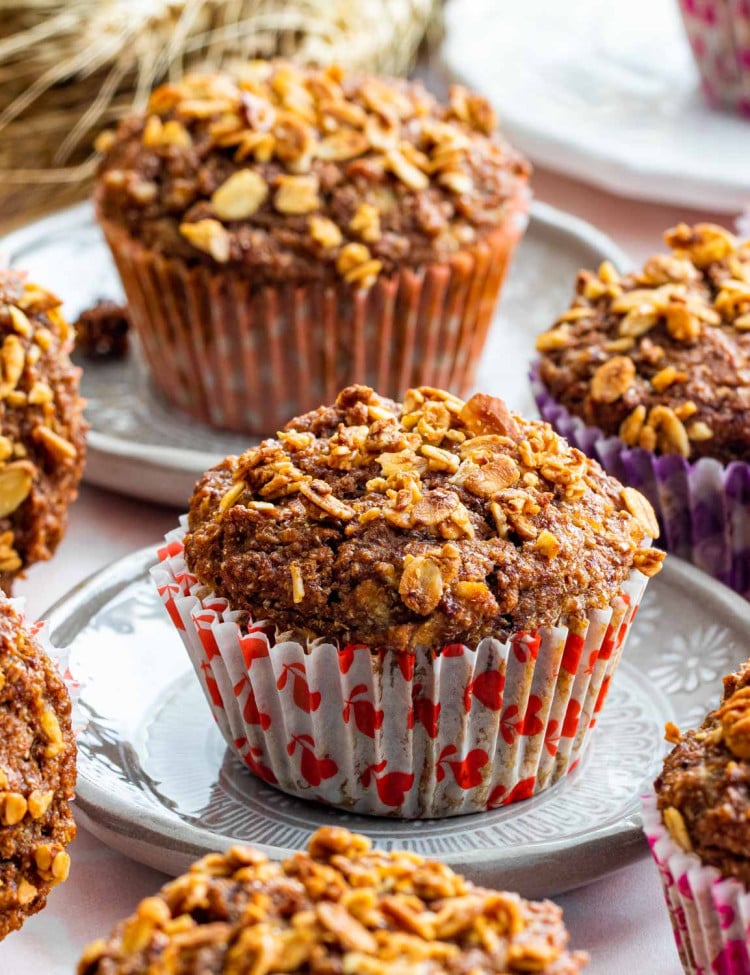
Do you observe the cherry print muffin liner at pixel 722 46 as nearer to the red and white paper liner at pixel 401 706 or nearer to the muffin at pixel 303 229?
the muffin at pixel 303 229

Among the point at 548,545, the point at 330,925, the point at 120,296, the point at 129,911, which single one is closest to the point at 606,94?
the point at 120,296

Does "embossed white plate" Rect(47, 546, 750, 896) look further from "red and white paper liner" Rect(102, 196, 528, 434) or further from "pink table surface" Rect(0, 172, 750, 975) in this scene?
"red and white paper liner" Rect(102, 196, 528, 434)

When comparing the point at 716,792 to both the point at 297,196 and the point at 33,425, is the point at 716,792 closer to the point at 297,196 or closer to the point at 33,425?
the point at 33,425

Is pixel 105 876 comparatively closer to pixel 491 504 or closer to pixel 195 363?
pixel 491 504

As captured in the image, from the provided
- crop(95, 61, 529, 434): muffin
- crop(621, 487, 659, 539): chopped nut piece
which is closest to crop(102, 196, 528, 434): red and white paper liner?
crop(95, 61, 529, 434): muffin

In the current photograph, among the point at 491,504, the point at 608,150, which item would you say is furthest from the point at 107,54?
the point at 491,504

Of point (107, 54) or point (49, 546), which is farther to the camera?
point (107, 54)

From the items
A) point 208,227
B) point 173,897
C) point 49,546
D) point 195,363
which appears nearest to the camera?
point 173,897
